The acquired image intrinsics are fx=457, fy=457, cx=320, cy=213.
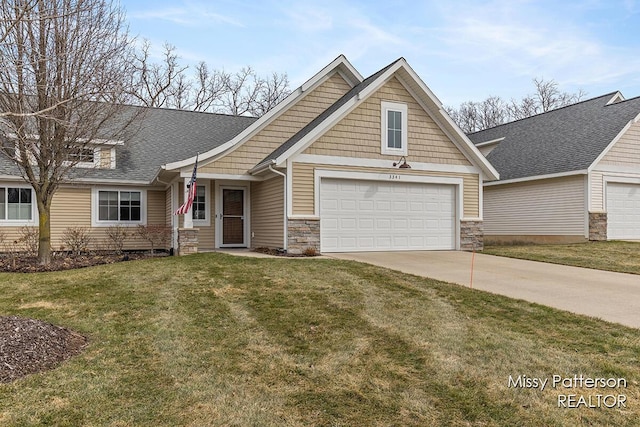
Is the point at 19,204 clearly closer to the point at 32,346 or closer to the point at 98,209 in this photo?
the point at 98,209

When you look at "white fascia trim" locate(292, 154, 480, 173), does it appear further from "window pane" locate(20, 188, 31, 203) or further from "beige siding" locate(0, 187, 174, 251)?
"window pane" locate(20, 188, 31, 203)

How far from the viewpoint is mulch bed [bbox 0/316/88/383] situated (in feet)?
14.0

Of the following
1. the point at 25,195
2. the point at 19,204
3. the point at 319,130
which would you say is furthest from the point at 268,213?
the point at 19,204

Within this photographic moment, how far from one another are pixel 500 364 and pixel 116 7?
38.4 feet

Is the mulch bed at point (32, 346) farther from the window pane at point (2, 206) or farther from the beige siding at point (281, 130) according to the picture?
the window pane at point (2, 206)

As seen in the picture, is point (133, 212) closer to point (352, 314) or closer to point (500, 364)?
point (352, 314)

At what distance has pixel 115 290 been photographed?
8.02 meters

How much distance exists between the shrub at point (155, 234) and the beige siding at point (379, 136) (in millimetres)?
5537

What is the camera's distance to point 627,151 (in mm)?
17531

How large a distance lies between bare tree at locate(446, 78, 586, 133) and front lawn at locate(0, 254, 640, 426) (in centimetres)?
4566

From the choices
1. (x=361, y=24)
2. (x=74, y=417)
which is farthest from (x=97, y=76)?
(x=74, y=417)

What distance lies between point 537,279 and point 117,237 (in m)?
12.8

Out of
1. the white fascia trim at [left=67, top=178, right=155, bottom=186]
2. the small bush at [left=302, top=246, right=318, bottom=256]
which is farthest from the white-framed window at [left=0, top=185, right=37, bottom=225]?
the small bush at [left=302, top=246, right=318, bottom=256]

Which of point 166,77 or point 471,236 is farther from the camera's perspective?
point 166,77
